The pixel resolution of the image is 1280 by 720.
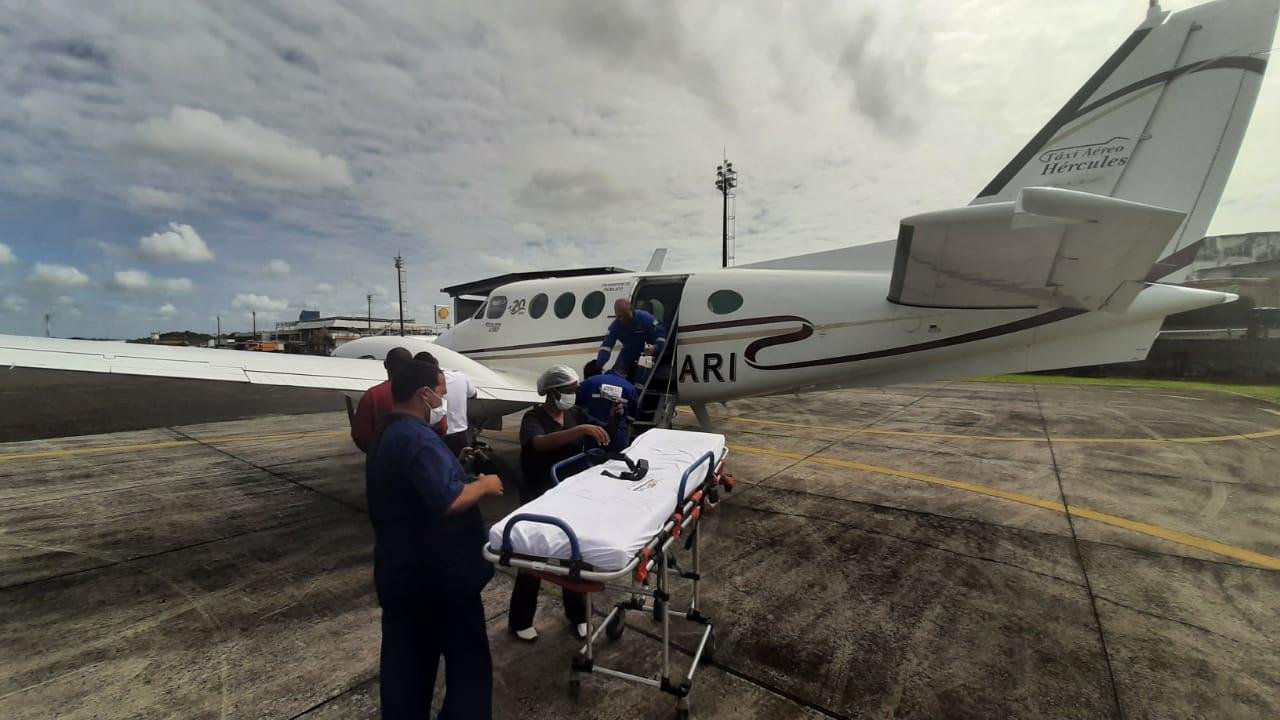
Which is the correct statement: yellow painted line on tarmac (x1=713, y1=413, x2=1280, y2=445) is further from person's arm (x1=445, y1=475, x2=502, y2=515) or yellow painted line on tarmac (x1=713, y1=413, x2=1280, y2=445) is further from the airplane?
person's arm (x1=445, y1=475, x2=502, y2=515)

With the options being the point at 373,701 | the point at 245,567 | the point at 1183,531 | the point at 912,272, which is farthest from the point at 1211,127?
the point at 245,567

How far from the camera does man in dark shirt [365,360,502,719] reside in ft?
6.93

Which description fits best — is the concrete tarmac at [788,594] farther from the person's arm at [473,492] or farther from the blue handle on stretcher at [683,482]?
the person's arm at [473,492]

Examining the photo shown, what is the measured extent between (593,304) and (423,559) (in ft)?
21.5

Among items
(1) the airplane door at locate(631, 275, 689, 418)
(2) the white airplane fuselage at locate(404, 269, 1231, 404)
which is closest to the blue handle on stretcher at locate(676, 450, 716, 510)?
(2) the white airplane fuselage at locate(404, 269, 1231, 404)

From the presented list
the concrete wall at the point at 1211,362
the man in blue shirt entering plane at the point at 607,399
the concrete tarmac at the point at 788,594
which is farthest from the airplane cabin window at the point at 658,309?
the concrete wall at the point at 1211,362

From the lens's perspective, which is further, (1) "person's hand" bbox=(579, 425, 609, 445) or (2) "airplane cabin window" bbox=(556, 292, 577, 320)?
(2) "airplane cabin window" bbox=(556, 292, 577, 320)

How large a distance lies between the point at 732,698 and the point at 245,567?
15.1 feet

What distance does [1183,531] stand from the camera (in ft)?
17.7

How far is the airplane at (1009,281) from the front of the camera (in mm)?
4582

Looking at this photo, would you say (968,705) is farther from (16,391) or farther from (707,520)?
(16,391)

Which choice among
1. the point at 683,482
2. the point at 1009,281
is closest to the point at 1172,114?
the point at 1009,281

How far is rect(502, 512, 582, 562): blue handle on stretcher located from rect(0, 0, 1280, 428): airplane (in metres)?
3.94

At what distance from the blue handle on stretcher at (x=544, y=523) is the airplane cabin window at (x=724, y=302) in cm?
563
